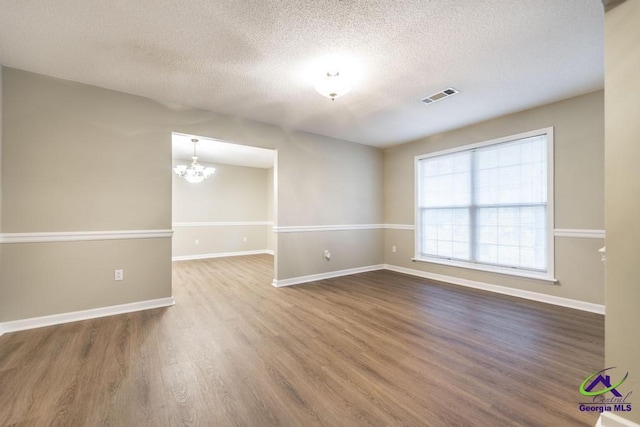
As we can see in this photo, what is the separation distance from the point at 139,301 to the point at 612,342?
4076 mm

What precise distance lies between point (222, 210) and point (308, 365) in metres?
6.03

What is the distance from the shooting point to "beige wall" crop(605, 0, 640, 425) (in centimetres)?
127

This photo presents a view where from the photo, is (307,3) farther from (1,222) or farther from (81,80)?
(1,222)

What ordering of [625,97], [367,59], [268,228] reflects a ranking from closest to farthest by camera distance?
1. [625,97]
2. [367,59]
3. [268,228]

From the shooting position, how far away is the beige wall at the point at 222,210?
6555 mm

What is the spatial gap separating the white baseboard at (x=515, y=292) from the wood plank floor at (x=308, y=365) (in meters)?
0.17

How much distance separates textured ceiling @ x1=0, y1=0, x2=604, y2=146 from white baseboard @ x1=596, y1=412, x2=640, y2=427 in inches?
97.7

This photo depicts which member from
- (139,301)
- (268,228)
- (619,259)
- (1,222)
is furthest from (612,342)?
(268,228)

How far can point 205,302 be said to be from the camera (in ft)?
10.9

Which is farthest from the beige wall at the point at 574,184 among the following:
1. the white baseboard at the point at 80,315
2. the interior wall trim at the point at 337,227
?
the white baseboard at the point at 80,315

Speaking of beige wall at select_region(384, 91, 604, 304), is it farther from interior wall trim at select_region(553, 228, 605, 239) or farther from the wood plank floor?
the wood plank floor

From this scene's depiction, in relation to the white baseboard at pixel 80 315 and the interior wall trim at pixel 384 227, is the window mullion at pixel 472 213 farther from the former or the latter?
the white baseboard at pixel 80 315

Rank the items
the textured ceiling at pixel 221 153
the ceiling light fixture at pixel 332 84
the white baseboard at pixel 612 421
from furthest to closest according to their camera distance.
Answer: the textured ceiling at pixel 221 153 → the ceiling light fixture at pixel 332 84 → the white baseboard at pixel 612 421

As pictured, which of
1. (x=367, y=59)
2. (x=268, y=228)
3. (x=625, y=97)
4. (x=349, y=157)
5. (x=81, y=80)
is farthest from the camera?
(x=268, y=228)
